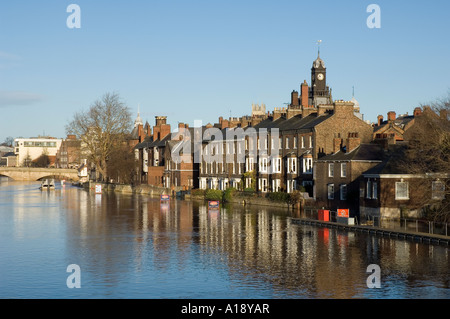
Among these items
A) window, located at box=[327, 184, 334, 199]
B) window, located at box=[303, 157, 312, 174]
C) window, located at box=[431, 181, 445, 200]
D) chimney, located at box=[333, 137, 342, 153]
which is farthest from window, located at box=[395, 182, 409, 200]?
window, located at box=[303, 157, 312, 174]

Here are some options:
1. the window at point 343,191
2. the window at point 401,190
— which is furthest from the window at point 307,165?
the window at point 401,190

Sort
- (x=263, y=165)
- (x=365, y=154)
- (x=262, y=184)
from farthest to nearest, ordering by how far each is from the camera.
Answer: (x=262, y=184) < (x=263, y=165) < (x=365, y=154)

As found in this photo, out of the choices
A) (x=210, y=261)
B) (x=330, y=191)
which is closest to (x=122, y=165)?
(x=330, y=191)

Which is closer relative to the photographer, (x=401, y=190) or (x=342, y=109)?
(x=401, y=190)

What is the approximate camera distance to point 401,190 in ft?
180

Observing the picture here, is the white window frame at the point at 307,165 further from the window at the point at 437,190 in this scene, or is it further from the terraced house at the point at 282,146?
the window at the point at 437,190

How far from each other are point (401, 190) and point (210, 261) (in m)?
22.1

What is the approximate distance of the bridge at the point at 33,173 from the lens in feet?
595

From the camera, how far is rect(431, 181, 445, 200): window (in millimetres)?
48812

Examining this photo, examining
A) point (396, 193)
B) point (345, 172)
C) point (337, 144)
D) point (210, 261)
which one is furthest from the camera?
point (337, 144)

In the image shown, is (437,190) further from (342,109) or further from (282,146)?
(282,146)

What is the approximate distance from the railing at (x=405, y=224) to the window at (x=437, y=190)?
216cm
